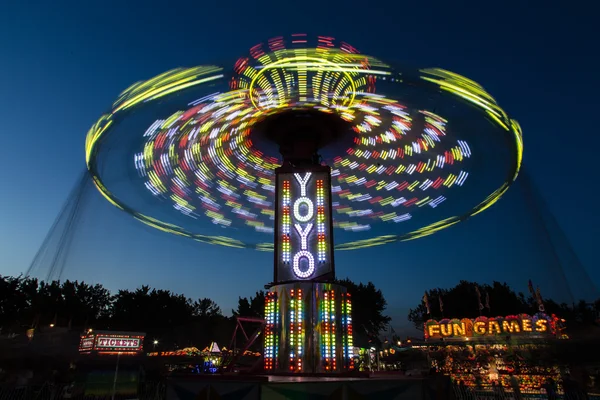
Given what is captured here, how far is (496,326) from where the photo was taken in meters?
34.2

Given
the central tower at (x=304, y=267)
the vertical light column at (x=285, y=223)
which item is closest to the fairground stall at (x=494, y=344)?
the central tower at (x=304, y=267)

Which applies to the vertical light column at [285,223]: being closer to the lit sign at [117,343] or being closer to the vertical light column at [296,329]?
the vertical light column at [296,329]

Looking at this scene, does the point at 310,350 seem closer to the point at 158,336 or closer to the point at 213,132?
the point at 213,132

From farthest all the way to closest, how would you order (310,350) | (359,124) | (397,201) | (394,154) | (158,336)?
(158,336)
(397,201)
(394,154)
(359,124)
(310,350)

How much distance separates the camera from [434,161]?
21.6m

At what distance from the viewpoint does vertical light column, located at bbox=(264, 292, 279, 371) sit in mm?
Answer: 16356

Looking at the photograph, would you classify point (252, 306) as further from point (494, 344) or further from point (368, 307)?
point (494, 344)

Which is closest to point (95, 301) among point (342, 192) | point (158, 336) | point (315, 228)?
point (158, 336)

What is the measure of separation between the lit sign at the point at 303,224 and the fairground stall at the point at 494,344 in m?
19.0

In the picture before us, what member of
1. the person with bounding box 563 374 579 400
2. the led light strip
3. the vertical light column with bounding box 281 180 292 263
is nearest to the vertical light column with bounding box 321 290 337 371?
the led light strip

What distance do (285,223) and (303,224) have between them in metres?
0.82

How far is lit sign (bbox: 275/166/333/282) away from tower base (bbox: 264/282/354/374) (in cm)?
89

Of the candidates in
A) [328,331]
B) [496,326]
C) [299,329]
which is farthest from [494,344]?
[299,329]

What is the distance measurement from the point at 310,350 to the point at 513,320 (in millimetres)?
25005
